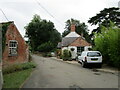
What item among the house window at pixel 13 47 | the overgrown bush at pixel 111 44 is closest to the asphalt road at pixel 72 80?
the overgrown bush at pixel 111 44

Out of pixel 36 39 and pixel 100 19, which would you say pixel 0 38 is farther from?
pixel 36 39

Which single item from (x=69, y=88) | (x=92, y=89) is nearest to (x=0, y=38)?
(x=69, y=88)

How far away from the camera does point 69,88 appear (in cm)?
981

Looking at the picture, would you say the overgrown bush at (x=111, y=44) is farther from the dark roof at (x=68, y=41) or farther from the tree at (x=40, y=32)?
the tree at (x=40, y=32)

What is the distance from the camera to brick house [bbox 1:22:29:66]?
2434cm

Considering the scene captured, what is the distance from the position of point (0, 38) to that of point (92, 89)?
10781 mm

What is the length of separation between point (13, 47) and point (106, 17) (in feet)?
66.4

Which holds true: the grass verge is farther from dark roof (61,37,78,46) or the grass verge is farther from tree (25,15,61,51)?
tree (25,15,61,51)

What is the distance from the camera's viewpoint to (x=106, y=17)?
36.8m

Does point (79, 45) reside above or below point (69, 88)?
above

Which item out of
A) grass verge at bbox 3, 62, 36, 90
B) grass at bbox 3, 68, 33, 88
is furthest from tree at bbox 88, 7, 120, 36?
grass at bbox 3, 68, 33, 88

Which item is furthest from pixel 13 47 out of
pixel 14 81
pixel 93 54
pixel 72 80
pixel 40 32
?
pixel 40 32

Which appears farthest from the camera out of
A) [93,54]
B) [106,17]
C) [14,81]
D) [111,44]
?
[106,17]

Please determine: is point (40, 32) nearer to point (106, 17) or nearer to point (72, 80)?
point (106, 17)
